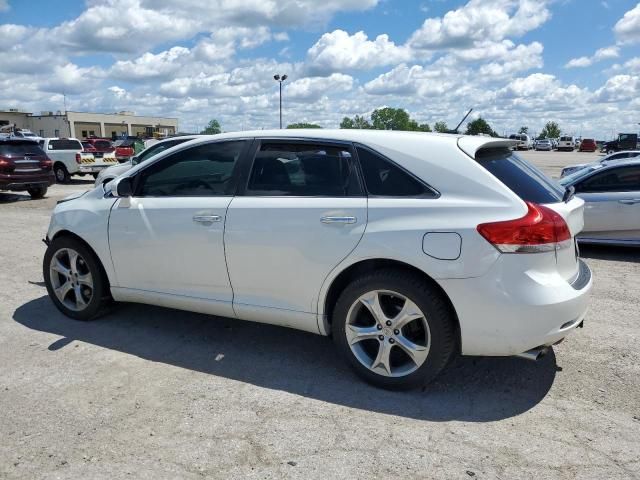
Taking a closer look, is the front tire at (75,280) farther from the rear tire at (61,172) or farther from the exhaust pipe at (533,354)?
the rear tire at (61,172)

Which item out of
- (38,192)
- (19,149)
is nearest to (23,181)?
(19,149)

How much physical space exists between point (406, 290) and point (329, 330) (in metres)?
0.71

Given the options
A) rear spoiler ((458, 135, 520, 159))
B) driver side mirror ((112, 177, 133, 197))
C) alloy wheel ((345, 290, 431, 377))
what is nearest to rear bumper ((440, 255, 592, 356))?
alloy wheel ((345, 290, 431, 377))

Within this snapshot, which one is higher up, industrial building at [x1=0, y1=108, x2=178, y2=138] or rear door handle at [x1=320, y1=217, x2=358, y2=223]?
industrial building at [x1=0, y1=108, x2=178, y2=138]

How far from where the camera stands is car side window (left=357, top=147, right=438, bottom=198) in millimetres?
3344

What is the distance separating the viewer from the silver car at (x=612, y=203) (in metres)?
7.46

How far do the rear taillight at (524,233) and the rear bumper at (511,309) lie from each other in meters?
0.13

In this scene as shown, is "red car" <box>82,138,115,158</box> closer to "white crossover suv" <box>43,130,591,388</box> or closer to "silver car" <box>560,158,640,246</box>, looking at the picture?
"white crossover suv" <box>43,130,591,388</box>

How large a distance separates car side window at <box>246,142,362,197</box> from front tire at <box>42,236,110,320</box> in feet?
5.67

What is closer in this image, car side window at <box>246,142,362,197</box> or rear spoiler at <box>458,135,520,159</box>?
rear spoiler at <box>458,135,520,159</box>

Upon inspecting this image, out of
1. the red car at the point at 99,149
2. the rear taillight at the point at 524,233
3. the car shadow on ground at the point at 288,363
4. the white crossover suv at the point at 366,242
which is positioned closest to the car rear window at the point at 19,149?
the red car at the point at 99,149

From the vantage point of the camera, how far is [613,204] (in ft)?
24.6

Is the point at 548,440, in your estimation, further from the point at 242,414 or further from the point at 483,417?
the point at 242,414

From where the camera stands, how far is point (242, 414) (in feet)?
10.5
